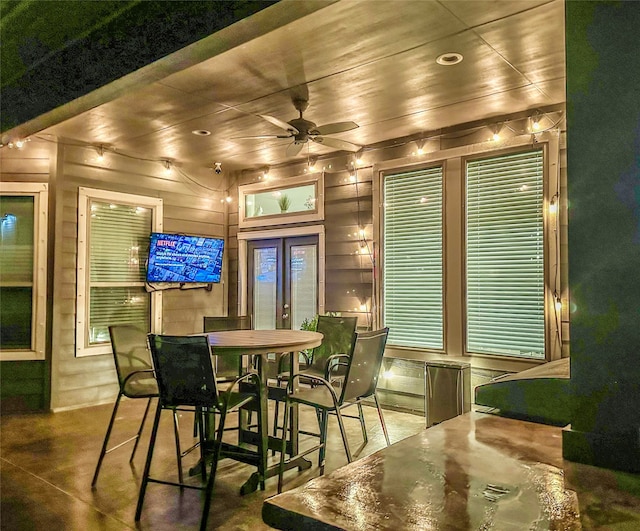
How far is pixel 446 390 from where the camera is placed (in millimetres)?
4477

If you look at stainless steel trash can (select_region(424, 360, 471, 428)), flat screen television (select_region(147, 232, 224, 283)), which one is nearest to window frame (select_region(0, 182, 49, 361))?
flat screen television (select_region(147, 232, 224, 283))

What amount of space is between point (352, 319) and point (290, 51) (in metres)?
2.43

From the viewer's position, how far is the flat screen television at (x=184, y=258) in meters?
5.89

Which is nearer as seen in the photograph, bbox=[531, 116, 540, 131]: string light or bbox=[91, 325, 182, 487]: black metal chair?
bbox=[91, 325, 182, 487]: black metal chair

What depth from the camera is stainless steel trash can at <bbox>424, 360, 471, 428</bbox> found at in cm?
443

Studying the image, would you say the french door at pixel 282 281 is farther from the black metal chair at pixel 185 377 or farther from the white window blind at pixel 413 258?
the black metal chair at pixel 185 377

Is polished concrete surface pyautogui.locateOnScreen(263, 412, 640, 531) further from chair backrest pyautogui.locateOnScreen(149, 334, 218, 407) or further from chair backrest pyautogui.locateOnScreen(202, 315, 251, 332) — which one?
chair backrest pyautogui.locateOnScreen(202, 315, 251, 332)

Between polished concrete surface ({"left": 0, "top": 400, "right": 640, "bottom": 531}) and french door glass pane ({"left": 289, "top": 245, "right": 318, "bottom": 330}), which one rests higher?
french door glass pane ({"left": 289, "top": 245, "right": 318, "bottom": 330})

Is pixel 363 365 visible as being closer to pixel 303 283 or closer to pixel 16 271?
pixel 303 283

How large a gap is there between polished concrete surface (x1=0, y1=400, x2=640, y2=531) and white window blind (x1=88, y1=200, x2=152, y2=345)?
38.4 inches

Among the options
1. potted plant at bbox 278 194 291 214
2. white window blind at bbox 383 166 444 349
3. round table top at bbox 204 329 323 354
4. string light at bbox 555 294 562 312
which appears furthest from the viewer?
potted plant at bbox 278 194 291 214

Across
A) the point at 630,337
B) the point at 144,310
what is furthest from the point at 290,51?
the point at 144,310

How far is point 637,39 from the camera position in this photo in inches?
40.6

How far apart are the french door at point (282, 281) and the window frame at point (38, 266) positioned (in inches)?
96.3
